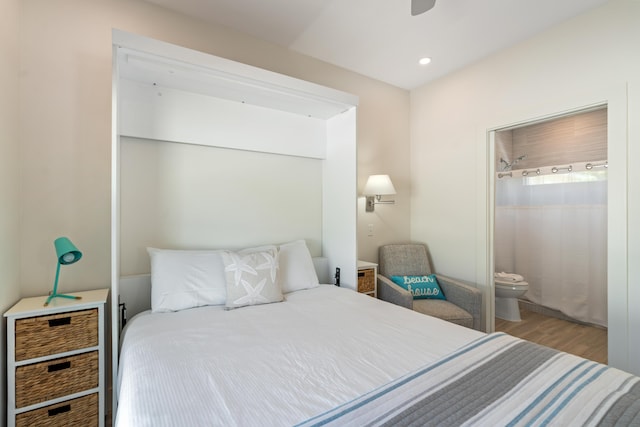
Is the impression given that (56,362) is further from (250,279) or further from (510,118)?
(510,118)

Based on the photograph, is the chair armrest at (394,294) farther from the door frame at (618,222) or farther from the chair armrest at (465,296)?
the door frame at (618,222)

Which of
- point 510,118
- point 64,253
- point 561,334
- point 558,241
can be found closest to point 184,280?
point 64,253

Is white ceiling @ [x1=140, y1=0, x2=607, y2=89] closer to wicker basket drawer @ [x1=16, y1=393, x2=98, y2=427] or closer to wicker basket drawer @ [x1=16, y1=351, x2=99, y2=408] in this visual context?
wicker basket drawer @ [x1=16, y1=351, x2=99, y2=408]

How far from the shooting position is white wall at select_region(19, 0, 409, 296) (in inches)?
66.1

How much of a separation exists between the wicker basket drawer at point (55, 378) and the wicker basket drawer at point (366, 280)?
1920 mm

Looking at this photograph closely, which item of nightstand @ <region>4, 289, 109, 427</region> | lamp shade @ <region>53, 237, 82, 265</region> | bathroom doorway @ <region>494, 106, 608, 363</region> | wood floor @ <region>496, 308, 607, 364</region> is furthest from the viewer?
bathroom doorway @ <region>494, 106, 608, 363</region>

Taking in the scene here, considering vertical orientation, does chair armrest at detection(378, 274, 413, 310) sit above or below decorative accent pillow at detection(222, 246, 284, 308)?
below

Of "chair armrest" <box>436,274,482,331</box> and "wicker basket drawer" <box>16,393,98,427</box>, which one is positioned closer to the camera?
"wicker basket drawer" <box>16,393,98,427</box>

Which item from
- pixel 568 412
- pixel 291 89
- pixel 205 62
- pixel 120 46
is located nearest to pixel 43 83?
pixel 120 46

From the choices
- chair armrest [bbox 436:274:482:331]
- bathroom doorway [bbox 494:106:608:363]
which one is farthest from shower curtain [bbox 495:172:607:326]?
chair armrest [bbox 436:274:482:331]

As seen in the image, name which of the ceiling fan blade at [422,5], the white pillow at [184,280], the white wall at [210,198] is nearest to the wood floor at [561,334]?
the white wall at [210,198]

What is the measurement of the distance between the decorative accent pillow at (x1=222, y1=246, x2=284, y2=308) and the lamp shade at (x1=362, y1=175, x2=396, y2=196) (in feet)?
4.35

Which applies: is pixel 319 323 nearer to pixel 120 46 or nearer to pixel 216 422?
pixel 216 422

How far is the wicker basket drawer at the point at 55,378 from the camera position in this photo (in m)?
1.38
